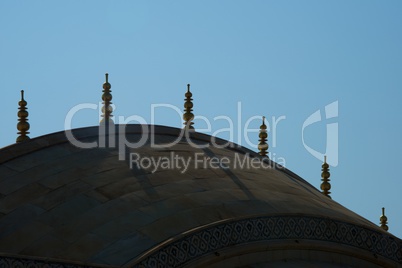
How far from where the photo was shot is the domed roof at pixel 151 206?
16422 mm

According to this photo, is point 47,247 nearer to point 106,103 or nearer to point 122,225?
point 122,225

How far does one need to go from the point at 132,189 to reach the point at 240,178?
2.29 m

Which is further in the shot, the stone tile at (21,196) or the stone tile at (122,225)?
the stone tile at (21,196)

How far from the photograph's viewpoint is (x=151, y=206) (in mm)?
17547

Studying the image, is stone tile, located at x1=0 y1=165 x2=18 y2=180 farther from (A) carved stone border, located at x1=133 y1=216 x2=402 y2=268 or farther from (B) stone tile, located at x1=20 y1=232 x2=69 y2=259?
(A) carved stone border, located at x1=133 y1=216 x2=402 y2=268

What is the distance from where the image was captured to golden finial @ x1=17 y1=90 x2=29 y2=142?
2120 cm

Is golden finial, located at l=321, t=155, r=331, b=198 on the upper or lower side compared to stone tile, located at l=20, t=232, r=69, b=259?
upper

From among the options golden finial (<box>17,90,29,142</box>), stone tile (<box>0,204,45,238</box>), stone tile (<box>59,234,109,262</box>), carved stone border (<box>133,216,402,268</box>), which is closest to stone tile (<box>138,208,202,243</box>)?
carved stone border (<box>133,216,402,268</box>)

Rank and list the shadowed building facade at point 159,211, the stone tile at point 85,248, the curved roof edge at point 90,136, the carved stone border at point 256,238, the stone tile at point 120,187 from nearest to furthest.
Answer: the carved stone border at point 256,238 → the stone tile at point 85,248 → the shadowed building facade at point 159,211 → the stone tile at point 120,187 → the curved roof edge at point 90,136

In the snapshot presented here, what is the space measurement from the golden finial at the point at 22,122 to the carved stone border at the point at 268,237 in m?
5.50

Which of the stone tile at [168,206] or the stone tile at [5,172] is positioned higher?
the stone tile at [5,172]

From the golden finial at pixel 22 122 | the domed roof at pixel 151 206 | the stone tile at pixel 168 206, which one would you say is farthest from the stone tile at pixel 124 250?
the golden finial at pixel 22 122

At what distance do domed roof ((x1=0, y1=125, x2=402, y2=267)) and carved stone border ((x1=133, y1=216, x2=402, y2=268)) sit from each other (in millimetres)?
14

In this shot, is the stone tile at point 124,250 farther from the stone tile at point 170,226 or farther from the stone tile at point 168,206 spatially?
the stone tile at point 168,206
